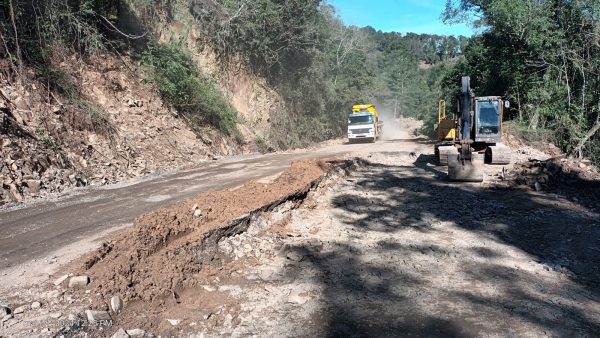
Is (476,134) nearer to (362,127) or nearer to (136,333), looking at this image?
(136,333)

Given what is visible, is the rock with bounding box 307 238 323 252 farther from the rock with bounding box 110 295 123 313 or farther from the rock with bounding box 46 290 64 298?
the rock with bounding box 46 290 64 298

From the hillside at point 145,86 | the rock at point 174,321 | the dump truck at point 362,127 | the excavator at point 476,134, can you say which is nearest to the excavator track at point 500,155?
the excavator at point 476,134

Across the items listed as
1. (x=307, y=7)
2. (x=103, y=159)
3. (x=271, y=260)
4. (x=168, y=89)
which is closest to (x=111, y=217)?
(x=271, y=260)

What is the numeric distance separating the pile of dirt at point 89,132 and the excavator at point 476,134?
8989 mm

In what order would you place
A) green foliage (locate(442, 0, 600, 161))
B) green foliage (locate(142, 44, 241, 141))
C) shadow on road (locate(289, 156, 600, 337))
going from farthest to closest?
green foliage (locate(442, 0, 600, 161))
green foliage (locate(142, 44, 241, 141))
shadow on road (locate(289, 156, 600, 337))

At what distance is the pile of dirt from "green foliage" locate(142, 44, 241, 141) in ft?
1.86

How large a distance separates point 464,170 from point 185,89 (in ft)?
40.7

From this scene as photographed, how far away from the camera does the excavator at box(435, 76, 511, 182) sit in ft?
43.2

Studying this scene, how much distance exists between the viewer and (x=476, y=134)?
14992 mm

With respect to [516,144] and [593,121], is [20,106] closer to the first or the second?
[516,144]

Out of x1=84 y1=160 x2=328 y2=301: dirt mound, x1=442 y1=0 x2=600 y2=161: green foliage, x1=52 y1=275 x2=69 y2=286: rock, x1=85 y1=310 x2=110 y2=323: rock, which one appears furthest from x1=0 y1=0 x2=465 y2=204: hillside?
x1=442 y1=0 x2=600 y2=161: green foliage

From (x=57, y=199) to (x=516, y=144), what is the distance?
22.5m

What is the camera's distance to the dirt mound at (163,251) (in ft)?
16.5

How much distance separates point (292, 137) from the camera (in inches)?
1206
